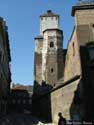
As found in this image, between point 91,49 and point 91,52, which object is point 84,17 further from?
point 91,52

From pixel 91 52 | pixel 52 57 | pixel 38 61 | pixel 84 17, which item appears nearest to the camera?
pixel 91 52

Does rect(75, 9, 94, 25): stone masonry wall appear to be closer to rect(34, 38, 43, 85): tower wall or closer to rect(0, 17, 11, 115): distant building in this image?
rect(0, 17, 11, 115): distant building

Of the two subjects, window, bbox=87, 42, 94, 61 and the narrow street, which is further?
the narrow street

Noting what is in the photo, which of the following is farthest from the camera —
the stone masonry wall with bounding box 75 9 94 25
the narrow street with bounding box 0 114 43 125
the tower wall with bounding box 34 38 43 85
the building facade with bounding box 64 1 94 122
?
the tower wall with bounding box 34 38 43 85

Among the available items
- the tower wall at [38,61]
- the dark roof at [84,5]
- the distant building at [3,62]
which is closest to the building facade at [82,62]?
the dark roof at [84,5]

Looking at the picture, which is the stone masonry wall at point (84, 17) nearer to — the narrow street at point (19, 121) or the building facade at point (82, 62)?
the building facade at point (82, 62)

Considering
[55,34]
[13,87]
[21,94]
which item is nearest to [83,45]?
[55,34]

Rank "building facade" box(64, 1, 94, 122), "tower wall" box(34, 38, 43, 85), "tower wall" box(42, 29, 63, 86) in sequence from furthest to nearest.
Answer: "tower wall" box(34, 38, 43, 85) → "tower wall" box(42, 29, 63, 86) → "building facade" box(64, 1, 94, 122)

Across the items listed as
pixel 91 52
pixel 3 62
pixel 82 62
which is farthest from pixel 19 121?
pixel 3 62

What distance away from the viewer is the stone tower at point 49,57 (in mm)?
44812

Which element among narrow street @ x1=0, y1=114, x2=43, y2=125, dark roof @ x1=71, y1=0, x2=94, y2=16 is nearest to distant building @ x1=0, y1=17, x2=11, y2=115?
narrow street @ x1=0, y1=114, x2=43, y2=125

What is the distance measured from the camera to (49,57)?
46.4 m

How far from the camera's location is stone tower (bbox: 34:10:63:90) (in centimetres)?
4481

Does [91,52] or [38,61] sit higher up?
[91,52]
